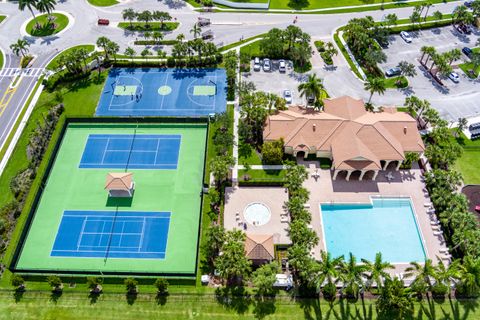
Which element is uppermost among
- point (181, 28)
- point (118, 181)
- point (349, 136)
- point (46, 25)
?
point (46, 25)

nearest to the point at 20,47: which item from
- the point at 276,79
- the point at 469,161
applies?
the point at 276,79

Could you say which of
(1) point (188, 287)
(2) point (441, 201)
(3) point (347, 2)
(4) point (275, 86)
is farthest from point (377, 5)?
(1) point (188, 287)

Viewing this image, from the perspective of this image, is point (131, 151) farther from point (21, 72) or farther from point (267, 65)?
point (21, 72)

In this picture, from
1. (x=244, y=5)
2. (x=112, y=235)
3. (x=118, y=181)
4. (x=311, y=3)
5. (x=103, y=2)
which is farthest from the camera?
(x=103, y=2)

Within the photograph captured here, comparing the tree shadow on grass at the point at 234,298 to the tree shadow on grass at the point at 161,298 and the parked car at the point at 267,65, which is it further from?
the parked car at the point at 267,65

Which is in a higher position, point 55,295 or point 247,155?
point 247,155

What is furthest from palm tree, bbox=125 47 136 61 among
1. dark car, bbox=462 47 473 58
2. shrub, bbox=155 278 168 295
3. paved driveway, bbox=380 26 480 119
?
dark car, bbox=462 47 473 58

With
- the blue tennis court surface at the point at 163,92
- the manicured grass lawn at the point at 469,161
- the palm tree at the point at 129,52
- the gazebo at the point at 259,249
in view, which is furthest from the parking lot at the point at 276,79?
the gazebo at the point at 259,249
